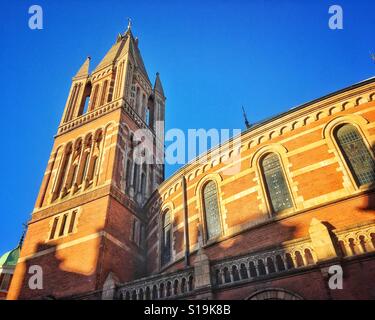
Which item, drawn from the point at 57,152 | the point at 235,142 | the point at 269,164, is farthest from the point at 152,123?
the point at 269,164

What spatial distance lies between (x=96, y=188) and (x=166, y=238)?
4.88 m

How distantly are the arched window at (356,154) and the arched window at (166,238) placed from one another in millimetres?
8980

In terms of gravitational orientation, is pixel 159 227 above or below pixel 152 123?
below

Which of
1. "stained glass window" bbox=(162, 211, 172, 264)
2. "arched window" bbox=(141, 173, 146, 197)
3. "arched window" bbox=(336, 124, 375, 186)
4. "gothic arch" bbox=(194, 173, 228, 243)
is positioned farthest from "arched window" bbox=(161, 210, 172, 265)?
"arched window" bbox=(336, 124, 375, 186)

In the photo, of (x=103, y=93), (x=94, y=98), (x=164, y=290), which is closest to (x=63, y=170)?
(x=94, y=98)

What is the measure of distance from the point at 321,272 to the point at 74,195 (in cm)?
1417

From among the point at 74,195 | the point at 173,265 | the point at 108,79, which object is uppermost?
the point at 108,79

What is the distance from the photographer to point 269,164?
567 inches

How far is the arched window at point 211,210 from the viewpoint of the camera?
46.8ft

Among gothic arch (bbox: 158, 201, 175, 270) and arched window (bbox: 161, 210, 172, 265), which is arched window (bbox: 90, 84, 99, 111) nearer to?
gothic arch (bbox: 158, 201, 175, 270)

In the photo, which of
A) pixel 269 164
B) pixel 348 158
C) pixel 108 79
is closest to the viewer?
pixel 348 158

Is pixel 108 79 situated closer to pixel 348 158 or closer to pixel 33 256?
pixel 33 256

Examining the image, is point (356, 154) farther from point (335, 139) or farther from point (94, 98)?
point (94, 98)
